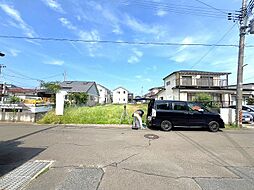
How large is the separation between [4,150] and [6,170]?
224cm

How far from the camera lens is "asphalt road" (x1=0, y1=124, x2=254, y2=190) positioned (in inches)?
165

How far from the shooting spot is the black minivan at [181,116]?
11.6 metres

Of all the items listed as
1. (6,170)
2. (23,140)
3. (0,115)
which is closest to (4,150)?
(23,140)

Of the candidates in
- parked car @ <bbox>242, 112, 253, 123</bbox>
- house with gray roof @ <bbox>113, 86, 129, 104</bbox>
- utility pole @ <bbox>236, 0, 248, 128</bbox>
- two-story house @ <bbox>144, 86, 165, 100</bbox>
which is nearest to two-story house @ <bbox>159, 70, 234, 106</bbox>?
two-story house @ <bbox>144, 86, 165, 100</bbox>

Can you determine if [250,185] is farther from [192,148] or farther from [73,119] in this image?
[73,119]

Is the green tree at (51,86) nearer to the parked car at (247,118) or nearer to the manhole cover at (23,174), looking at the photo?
the parked car at (247,118)

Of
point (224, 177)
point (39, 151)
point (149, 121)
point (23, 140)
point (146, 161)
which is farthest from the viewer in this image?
point (149, 121)

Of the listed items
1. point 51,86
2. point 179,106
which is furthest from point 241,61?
point 51,86

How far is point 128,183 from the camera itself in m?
4.18

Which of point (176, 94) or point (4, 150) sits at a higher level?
point (176, 94)

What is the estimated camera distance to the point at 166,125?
11625 millimetres

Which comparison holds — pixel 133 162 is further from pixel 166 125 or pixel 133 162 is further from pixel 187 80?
pixel 187 80

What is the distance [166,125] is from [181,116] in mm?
985

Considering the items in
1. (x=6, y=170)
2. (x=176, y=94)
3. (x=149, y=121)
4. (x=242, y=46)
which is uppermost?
(x=242, y=46)
